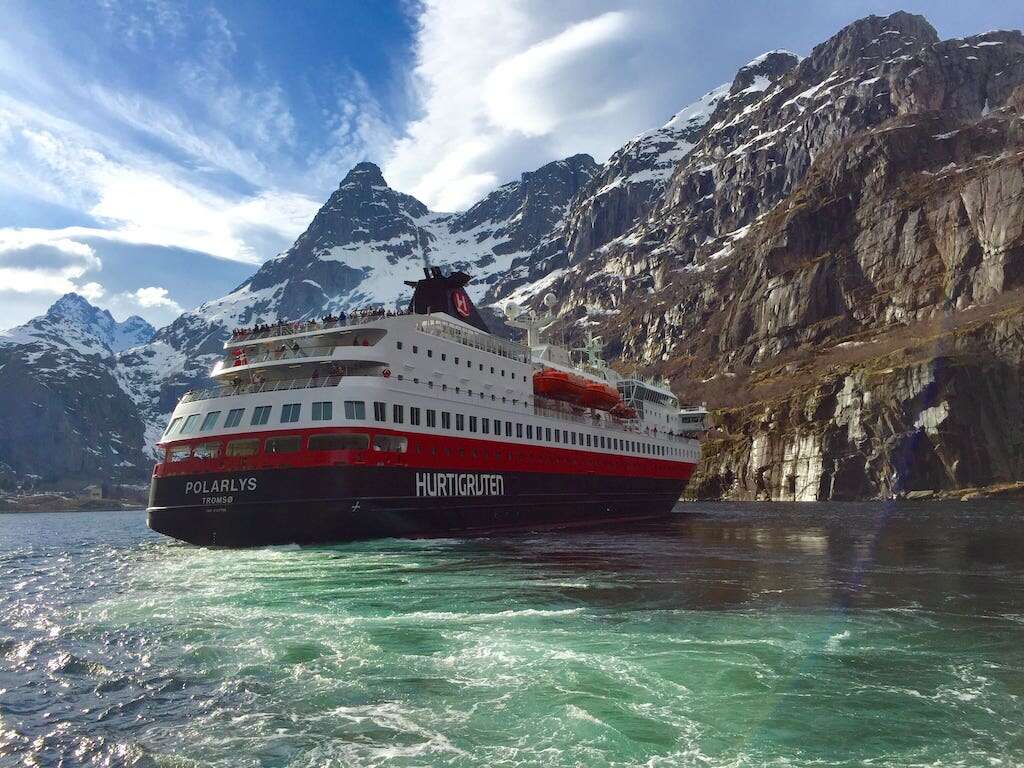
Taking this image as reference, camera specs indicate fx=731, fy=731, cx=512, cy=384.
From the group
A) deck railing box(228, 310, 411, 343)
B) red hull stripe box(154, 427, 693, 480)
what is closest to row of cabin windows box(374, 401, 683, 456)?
red hull stripe box(154, 427, 693, 480)

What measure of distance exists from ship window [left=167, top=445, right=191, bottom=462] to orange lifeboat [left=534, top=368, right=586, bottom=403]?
2324cm

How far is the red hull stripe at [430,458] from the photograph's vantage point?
30688 mm

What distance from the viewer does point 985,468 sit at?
325 feet

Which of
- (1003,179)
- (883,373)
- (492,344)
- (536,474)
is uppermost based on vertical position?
(1003,179)

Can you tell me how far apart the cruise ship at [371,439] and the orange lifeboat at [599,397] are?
486 cm

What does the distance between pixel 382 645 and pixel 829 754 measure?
8.40 metres

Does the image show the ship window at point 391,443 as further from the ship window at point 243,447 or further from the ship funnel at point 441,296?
the ship funnel at point 441,296

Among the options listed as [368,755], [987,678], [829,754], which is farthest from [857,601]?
[368,755]

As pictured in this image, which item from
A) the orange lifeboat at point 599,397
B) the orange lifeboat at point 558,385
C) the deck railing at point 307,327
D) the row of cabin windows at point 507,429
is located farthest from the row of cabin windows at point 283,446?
the orange lifeboat at point 599,397

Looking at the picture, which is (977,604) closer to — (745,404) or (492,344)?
(492,344)

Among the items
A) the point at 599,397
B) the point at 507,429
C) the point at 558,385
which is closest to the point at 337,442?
the point at 507,429

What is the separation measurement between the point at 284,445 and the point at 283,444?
0.06 meters

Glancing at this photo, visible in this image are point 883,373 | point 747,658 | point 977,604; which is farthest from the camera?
point 883,373

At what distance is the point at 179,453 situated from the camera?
3269cm
